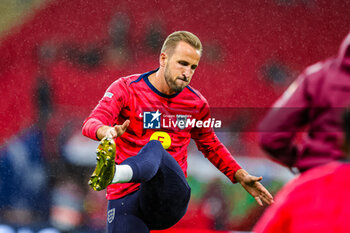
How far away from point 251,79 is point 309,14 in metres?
0.70

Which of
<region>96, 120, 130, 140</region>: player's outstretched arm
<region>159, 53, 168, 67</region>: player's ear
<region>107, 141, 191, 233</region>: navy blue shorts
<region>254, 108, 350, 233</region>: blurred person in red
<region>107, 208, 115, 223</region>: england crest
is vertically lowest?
<region>107, 208, 115, 223</region>: england crest

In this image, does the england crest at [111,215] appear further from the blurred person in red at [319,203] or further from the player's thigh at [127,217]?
the blurred person in red at [319,203]

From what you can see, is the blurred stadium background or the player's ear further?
the blurred stadium background

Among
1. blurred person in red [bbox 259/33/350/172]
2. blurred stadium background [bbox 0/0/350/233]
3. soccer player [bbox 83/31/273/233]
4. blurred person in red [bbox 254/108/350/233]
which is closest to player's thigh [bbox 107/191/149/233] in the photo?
soccer player [bbox 83/31/273/233]

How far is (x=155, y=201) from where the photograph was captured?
157 cm

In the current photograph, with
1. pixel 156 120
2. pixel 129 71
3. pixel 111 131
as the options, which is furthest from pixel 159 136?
pixel 129 71

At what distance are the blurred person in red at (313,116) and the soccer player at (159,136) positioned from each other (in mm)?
544

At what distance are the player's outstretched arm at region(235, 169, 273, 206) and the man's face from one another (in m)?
0.43

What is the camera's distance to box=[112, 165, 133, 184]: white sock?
134cm

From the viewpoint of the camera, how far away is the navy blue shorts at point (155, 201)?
1.52 m

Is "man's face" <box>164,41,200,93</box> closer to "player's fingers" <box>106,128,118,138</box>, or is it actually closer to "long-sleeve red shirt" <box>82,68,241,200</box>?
"long-sleeve red shirt" <box>82,68,241,200</box>

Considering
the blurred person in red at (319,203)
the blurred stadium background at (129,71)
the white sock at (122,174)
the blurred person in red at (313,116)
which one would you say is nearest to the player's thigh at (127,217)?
the white sock at (122,174)

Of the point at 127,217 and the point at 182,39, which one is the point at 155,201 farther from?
the point at 182,39

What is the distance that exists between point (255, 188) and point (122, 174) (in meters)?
0.62
